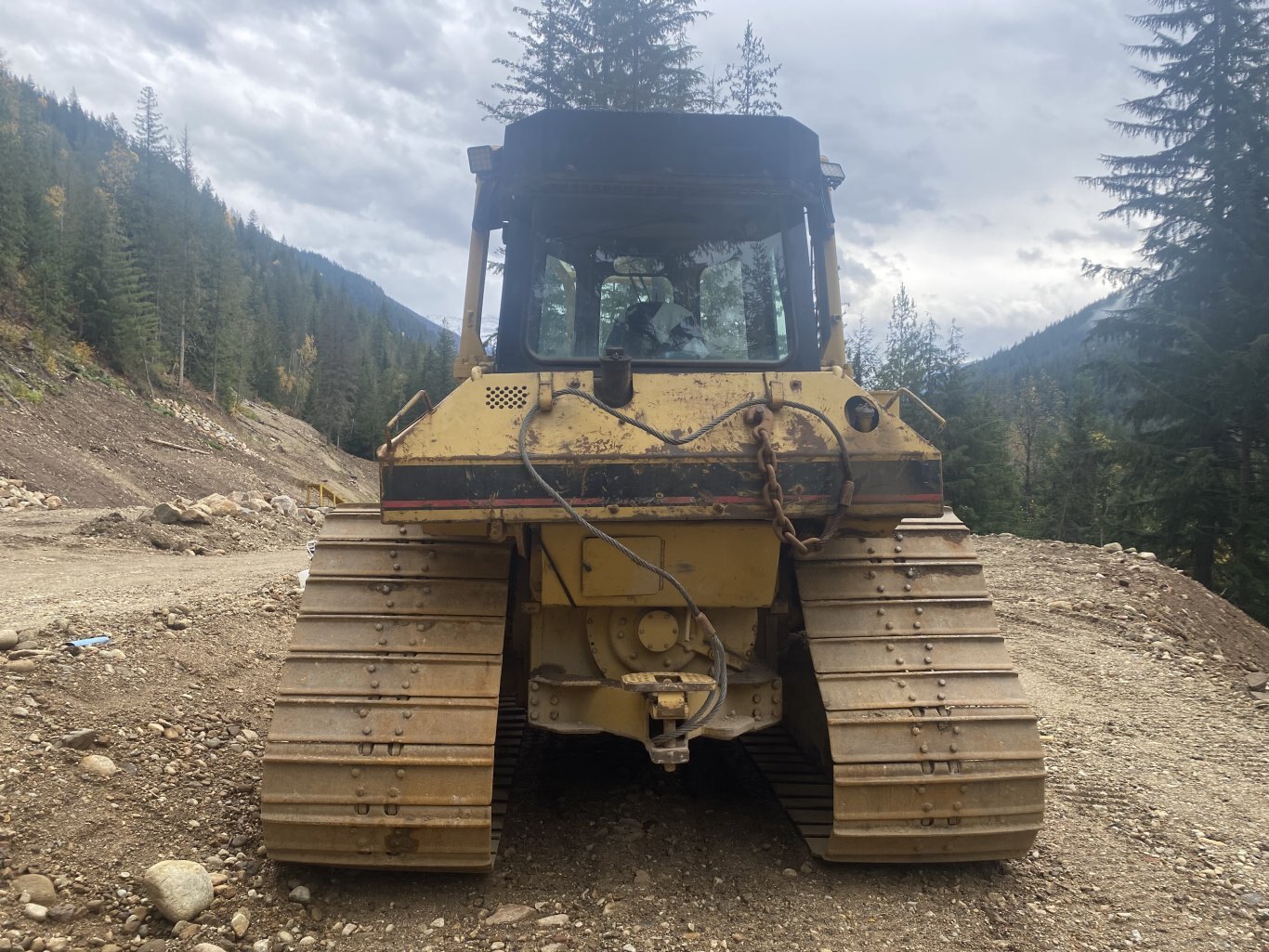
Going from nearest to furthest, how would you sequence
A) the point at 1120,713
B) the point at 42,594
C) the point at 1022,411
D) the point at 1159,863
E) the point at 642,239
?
the point at 1159,863 < the point at 642,239 < the point at 1120,713 < the point at 42,594 < the point at 1022,411

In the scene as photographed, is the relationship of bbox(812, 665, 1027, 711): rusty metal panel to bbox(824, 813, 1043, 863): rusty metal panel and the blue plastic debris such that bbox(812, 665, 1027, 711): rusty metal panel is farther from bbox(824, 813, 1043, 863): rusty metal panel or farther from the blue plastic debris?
the blue plastic debris

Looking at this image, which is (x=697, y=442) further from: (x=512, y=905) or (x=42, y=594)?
(x=42, y=594)

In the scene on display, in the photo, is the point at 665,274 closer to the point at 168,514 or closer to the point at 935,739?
the point at 935,739

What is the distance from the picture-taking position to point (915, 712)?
3.14 m

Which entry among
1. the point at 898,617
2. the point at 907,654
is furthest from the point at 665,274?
the point at 907,654

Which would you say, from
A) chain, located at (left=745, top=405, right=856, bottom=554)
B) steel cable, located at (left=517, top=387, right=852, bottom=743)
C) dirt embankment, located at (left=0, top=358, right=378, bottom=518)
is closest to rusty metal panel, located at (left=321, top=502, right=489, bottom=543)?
steel cable, located at (left=517, top=387, right=852, bottom=743)

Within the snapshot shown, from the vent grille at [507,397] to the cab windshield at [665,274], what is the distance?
0.85m

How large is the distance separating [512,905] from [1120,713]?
4934mm

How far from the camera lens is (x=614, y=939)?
2828 millimetres

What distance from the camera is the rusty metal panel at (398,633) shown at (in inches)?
125

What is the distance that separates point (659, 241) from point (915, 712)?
2295 millimetres

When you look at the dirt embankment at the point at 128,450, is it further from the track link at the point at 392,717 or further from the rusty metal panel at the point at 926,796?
the rusty metal panel at the point at 926,796

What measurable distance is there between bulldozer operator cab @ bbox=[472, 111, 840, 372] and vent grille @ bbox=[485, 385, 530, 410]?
780 millimetres

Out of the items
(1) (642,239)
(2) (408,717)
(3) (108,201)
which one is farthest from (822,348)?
(3) (108,201)
